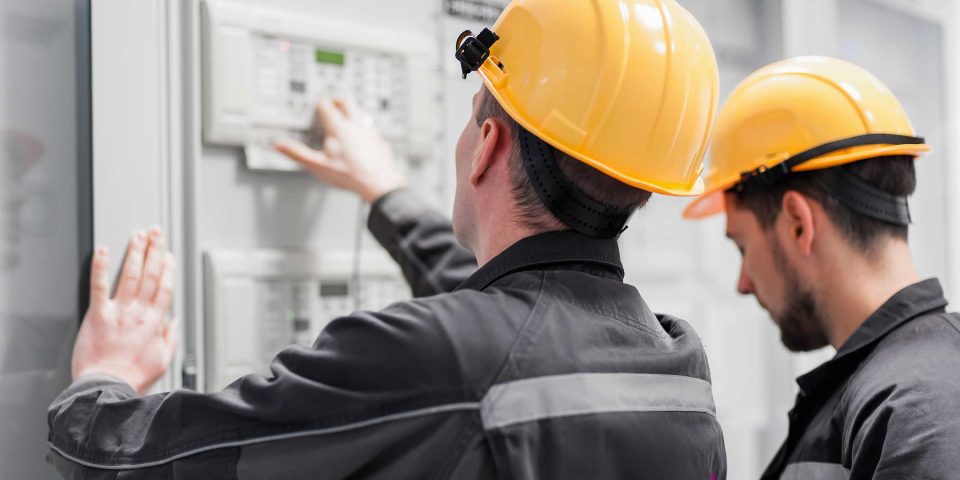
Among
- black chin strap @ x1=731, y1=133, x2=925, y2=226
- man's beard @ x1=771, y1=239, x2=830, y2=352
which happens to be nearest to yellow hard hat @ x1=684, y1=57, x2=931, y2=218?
black chin strap @ x1=731, y1=133, x2=925, y2=226

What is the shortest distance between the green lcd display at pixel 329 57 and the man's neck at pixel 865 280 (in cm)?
93

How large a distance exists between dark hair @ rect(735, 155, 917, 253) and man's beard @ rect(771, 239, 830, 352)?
4.2 inches

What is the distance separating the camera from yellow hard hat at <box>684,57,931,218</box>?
4.47 feet

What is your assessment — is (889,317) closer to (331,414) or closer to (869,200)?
(869,200)

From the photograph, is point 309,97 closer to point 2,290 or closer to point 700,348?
point 2,290

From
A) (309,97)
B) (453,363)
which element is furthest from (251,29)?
(453,363)

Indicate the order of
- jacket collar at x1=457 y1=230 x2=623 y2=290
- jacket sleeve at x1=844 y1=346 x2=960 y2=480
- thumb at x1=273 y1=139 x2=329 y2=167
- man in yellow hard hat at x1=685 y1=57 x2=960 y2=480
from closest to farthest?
jacket collar at x1=457 y1=230 x2=623 y2=290
jacket sleeve at x1=844 y1=346 x2=960 y2=480
man in yellow hard hat at x1=685 y1=57 x2=960 y2=480
thumb at x1=273 y1=139 x2=329 y2=167

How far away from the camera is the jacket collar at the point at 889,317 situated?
1284 mm

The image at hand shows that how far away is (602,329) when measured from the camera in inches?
34.6

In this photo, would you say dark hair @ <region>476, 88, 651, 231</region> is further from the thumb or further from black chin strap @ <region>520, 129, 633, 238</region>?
the thumb

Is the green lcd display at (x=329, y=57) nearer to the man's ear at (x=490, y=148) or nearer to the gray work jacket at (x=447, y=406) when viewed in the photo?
the man's ear at (x=490, y=148)

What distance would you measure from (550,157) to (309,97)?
0.69 m

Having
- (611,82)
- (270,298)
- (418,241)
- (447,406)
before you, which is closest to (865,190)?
(611,82)

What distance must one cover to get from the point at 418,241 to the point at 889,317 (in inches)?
30.9
